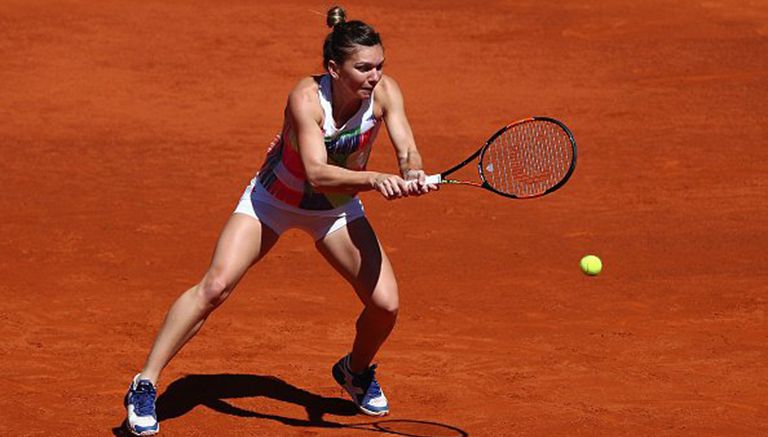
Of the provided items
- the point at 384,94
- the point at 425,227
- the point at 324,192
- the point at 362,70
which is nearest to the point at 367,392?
the point at 324,192

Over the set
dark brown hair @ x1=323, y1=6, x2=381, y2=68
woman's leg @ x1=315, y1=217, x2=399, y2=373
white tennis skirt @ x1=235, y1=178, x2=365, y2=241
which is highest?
dark brown hair @ x1=323, y1=6, x2=381, y2=68

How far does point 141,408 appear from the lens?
710 cm

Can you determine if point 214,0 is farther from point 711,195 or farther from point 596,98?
point 711,195

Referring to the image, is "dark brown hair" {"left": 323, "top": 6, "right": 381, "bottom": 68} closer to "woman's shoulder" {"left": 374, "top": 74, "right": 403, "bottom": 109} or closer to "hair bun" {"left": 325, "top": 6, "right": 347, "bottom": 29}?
"hair bun" {"left": 325, "top": 6, "right": 347, "bottom": 29}

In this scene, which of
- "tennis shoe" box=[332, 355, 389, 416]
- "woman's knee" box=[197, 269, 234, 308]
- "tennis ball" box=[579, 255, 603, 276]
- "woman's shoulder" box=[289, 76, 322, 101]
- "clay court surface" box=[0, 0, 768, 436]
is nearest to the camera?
"woman's shoulder" box=[289, 76, 322, 101]

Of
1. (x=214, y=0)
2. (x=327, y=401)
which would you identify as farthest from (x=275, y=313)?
(x=214, y=0)

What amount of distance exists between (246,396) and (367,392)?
2.36 feet

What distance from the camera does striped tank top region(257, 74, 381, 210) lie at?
703 cm

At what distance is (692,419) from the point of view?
759 cm

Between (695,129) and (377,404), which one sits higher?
(377,404)

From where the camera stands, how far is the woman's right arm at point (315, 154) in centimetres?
670

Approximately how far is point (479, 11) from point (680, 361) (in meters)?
10.4

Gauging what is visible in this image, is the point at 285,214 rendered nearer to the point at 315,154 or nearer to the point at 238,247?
the point at 238,247

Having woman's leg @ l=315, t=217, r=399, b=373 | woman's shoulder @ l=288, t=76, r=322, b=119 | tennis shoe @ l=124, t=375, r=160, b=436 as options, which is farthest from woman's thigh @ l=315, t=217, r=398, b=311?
tennis shoe @ l=124, t=375, r=160, b=436
